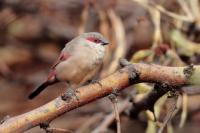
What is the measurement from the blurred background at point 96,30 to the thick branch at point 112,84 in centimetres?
90

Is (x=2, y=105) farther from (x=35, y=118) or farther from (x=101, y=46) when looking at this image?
(x=35, y=118)

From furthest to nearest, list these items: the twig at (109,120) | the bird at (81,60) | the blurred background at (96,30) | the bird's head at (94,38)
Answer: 1. the blurred background at (96,30)
2. the twig at (109,120)
3. the bird's head at (94,38)
4. the bird at (81,60)

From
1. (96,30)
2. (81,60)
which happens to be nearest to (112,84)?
(81,60)

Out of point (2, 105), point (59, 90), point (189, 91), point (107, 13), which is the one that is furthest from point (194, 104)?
point (2, 105)

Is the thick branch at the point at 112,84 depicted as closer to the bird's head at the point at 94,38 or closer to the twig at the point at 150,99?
the twig at the point at 150,99

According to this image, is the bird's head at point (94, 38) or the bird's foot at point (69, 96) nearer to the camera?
the bird's foot at point (69, 96)

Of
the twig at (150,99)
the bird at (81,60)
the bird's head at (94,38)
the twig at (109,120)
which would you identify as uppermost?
the bird's head at (94,38)

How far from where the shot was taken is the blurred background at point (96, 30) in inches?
115

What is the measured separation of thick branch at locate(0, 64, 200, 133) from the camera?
1.59 m

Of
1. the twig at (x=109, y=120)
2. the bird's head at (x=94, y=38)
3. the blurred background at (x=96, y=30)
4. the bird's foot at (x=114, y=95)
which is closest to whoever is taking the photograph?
the bird's foot at (x=114, y=95)

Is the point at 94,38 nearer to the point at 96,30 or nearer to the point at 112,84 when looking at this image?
the point at 112,84

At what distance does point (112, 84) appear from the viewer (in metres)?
1.62

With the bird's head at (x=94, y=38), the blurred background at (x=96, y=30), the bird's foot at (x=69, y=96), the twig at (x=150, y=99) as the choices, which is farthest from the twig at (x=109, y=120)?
the bird's foot at (x=69, y=96)

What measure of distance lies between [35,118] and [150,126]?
2.70ft
